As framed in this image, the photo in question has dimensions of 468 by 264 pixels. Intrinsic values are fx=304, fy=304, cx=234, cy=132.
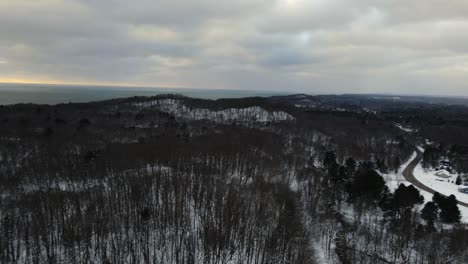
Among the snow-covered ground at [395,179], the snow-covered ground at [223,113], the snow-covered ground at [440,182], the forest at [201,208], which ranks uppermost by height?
the snow-covered ground at [223,113]

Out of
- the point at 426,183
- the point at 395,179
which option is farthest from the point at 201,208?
the point at 426,183

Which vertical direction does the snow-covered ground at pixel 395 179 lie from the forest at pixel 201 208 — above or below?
below

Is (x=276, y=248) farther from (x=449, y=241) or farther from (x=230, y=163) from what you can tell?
(x=230, y=163)

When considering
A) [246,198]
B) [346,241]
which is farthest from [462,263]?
[246,198]

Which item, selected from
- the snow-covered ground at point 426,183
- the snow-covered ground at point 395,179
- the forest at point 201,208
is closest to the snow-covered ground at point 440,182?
the snow-covered ground at point 426,183

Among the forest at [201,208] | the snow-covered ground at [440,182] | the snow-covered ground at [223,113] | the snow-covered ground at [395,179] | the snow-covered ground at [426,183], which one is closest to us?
the forest at [201,208]

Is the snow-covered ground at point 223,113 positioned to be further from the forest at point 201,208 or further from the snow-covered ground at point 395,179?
the snow-covered ground at point 395,179

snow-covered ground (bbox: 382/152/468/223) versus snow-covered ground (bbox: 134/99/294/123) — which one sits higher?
snow-covered ground (bbox: 134/99/294/123)

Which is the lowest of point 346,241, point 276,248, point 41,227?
point 346,241

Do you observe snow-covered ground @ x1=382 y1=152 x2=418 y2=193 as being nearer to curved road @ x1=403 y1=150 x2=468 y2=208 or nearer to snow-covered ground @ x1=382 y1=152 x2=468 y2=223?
snow-covered ground @ x1=382 y1=152 x2=468 y2=223

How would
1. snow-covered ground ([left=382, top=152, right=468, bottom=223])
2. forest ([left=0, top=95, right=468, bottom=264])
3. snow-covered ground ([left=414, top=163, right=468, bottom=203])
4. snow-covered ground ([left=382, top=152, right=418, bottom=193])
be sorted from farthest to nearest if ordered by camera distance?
1. snow-covered ground ([left=382, top=152, right=418, bottom=193])
2. snow-covered ground ([left=414, top=163, right=468, bottom=203])
3. snow-covered ground ([left=382, top=152, right=468, bottom=223])
4. forest ([left=0, top=95, right=468, bottom=264])

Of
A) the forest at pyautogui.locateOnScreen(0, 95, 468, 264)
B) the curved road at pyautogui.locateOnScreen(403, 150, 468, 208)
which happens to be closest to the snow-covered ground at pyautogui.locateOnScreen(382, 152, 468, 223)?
the curved road at pyautogui.locateOnScreen(403, 150, 468, 208)
